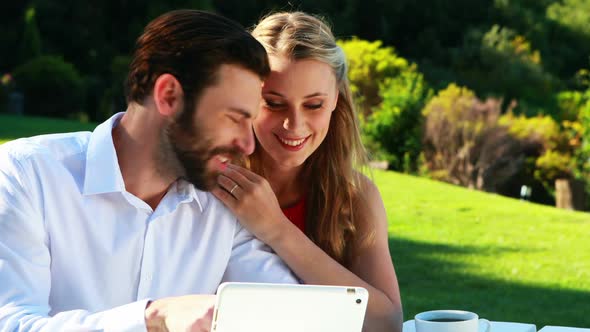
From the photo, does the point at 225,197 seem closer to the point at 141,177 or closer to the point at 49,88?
the point at 141,177

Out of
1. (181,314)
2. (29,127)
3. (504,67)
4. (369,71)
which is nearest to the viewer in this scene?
(181,314)

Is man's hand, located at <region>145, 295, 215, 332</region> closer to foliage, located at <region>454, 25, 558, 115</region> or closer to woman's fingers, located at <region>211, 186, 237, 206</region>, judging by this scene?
woman's fingers, located at <region>211, 186, 237, 206</region>

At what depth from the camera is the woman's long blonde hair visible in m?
2.56

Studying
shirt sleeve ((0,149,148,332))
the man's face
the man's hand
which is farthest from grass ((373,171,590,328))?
the man's hand

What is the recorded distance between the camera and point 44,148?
2.05 meters

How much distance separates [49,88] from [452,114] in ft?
27.5

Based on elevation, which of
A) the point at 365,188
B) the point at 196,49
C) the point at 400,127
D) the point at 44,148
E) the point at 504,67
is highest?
the point at 196,49

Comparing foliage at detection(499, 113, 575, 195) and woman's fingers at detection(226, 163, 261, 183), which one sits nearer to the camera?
woman's fingers at detection(226, 163, 261, 183)

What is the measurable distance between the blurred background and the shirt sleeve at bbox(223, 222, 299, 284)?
1.81 metres

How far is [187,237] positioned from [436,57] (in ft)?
77.0

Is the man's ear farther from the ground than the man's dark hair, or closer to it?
closer to it

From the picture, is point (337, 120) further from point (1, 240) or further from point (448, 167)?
point (448, 167)

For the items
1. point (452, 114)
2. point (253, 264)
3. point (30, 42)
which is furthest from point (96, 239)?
point (30, 42)

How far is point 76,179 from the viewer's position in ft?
6.84
